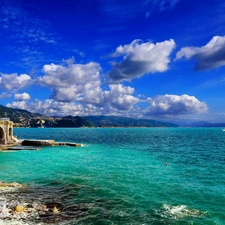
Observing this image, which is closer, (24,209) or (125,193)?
(24,209)

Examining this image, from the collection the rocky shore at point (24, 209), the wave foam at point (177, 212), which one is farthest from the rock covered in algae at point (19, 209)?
the wave foam at point (177, 212)

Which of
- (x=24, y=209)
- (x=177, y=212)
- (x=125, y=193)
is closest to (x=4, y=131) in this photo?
(x=125, y=193)

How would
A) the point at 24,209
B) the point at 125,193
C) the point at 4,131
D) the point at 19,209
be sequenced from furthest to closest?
the point at 4,131
the point at 125,193
the point at 24,209
the point at 19,209

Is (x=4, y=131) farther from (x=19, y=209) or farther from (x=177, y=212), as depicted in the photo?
(x=177, y=212)

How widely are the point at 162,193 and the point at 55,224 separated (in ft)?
44.0

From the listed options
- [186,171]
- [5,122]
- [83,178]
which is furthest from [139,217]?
[5,122]

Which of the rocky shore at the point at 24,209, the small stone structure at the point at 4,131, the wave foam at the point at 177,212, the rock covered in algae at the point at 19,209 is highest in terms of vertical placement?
the small stone structure at the point at 4,131

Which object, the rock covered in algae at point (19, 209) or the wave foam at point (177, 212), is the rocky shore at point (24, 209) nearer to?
the rock covered in algae at point (19, 209)

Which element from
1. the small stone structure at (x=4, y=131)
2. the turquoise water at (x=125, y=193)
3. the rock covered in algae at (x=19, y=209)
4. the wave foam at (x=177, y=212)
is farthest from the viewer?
the small stone structure at (x=4, y=131)

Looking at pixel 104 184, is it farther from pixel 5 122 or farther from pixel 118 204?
pixel 5 122

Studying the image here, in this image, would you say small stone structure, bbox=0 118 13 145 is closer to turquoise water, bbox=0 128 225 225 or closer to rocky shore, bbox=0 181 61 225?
turquoise water, bbox=0 128 225 225

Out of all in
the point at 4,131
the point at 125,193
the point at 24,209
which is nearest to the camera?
the point at 24,209

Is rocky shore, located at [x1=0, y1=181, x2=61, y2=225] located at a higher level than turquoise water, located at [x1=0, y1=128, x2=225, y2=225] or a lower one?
higher

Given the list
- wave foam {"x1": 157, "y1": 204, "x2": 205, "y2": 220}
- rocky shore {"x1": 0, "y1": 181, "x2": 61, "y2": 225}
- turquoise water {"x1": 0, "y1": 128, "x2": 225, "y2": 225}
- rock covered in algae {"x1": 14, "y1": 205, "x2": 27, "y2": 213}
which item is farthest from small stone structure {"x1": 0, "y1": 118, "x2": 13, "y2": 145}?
wave foam {"x1": 157, "y1": 204, "x2": 205, "y2": 220}
